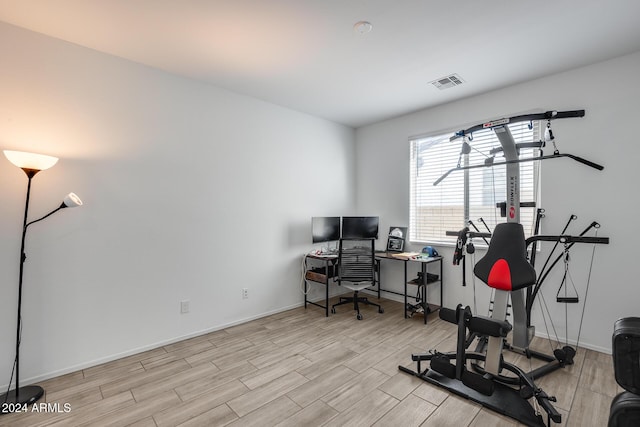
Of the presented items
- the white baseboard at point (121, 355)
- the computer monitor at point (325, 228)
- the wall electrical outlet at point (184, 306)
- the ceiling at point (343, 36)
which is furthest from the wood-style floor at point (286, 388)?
the ceiling at point (343, 36)

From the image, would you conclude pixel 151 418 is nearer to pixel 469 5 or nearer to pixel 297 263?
pixel 297 263

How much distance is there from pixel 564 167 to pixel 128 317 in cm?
458

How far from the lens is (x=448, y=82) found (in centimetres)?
323

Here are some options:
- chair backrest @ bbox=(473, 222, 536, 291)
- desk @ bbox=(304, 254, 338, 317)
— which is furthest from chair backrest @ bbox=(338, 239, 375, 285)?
chair backrest @ bbox=(473, 222, 536, 291)

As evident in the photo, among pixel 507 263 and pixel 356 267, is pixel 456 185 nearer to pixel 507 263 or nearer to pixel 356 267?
pixel 356 267

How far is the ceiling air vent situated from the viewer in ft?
10.2

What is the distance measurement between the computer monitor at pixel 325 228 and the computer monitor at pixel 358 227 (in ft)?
0.40

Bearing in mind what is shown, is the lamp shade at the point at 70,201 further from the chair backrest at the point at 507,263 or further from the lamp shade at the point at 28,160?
the chair backrest at the point at 507,263

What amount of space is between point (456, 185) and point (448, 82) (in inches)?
52.5

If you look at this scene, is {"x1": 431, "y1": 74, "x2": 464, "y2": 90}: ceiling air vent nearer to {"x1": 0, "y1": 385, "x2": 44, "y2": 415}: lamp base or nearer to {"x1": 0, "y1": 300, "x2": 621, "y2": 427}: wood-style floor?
{"x1": 0, "y1": 300, "x2": 621, "y2": 427}: wood-style floor

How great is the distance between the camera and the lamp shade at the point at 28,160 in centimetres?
199

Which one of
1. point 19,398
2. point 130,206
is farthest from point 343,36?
point 19,398

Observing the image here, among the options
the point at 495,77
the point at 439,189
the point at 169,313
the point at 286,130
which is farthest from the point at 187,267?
the point at 495,77

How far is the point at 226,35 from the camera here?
2365 millimetres
